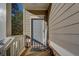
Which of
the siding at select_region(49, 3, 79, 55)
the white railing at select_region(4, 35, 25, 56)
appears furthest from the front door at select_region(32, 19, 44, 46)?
the siding at select_region(49, 3, 79, 55)

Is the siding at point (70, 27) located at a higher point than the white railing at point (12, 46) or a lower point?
higher

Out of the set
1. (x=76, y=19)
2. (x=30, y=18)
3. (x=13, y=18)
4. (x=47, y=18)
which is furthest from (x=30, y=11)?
(x=76, y=19)

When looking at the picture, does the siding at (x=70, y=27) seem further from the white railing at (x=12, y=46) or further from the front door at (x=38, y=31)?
the front door at (x=38, y=31)

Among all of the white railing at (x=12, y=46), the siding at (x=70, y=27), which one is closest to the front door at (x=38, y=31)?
the white railing at (x=12, y=46)

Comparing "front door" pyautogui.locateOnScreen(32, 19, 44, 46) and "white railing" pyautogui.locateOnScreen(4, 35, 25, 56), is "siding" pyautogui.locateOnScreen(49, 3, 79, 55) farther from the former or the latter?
"front door" pyautogui.locateOnScreen(32, 19, 44, 46)

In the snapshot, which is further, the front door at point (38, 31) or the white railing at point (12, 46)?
the front door at point (38, 31)

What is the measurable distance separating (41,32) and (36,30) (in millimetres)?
286

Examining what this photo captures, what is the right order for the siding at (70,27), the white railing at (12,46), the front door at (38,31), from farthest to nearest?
the front door at (38,31)
the white railing at (12,46)
the siding at (70,27)

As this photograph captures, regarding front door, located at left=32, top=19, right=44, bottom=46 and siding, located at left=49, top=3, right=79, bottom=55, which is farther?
front door, located at left=32, top=19, right=44, bottom=46

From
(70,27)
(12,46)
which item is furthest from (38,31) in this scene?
(70,27)

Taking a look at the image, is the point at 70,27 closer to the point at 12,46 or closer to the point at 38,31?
the point at 12,46

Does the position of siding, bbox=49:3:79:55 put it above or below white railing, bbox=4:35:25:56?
above

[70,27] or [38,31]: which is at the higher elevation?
[70,27]

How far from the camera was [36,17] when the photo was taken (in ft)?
17.1
